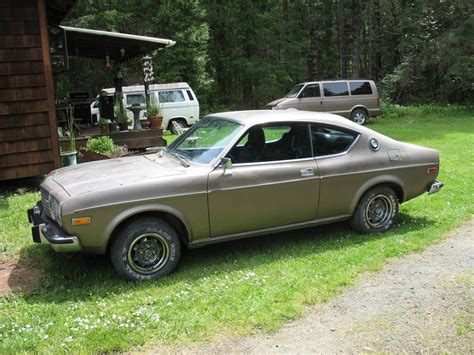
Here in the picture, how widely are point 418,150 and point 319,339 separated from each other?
10.9 ft

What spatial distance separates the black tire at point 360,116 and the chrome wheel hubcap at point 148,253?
54.4ft

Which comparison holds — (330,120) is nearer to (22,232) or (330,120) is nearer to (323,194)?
(323,194)

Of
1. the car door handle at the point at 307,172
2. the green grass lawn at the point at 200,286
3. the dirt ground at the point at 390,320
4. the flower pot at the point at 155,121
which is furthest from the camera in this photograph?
the flower pot at the point at 155,121

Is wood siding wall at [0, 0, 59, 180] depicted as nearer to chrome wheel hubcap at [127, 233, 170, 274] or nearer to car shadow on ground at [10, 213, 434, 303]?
car shadow on ground at [10, 213, 434, 303]

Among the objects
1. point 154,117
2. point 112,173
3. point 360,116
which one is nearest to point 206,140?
point 112,173

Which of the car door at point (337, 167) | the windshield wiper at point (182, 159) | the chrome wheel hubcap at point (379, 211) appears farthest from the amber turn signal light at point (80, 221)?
the chrome wheel hubcap at point (379, 211)

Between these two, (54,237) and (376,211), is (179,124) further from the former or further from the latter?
(54,237)

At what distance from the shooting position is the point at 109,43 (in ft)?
42.5

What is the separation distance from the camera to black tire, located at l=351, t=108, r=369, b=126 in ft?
66.1

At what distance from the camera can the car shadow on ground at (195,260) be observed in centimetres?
458

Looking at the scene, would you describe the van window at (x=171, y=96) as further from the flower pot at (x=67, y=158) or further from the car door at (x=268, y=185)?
the car door at (x=268, y=185)

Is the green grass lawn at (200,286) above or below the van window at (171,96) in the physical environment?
below

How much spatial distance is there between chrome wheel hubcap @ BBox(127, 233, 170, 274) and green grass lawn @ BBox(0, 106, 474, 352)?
0.17m

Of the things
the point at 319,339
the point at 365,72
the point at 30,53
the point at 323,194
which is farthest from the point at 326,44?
the point at 319,339
